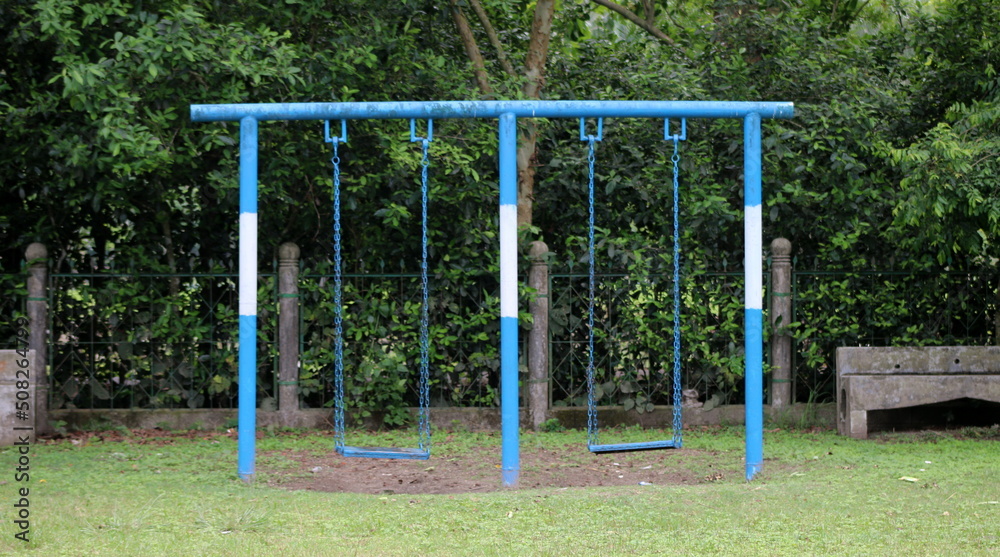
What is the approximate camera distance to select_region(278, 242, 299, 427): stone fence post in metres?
8.87

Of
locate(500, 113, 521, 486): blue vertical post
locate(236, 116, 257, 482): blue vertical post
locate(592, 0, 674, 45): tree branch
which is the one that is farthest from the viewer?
locate(592, 0, 674, 45): tree branch

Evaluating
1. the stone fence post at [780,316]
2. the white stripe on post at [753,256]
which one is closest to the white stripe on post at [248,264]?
the white stripe on post at [753,256]

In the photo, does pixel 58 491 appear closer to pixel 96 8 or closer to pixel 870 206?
pixel 96 8

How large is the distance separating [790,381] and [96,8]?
247 inches

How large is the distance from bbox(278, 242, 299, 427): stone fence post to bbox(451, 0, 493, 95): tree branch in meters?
2.11

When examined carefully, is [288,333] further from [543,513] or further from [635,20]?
[635,20]

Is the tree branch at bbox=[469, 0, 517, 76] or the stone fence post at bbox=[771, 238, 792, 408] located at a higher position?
the tree branch at bbox=[469, 0, 517, 76]

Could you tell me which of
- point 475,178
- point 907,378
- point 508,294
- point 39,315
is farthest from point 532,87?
point 39,315

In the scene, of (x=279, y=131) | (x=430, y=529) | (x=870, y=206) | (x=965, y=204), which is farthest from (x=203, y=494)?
(x=870, y=206)

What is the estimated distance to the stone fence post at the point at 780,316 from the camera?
905cm

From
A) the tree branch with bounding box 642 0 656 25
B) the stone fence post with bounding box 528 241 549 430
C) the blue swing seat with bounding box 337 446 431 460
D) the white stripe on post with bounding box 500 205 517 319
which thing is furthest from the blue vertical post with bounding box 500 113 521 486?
the tree branch with bounding box 642 0 656 25

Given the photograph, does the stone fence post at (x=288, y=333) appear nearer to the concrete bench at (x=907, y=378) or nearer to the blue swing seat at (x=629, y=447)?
the blue swing seat at (x=629, y=447)

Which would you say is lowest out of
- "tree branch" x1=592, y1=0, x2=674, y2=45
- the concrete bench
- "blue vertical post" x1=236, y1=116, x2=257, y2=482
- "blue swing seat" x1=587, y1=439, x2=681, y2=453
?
"blue swing seat" x1=587, y1=439, x2=681, y2=453

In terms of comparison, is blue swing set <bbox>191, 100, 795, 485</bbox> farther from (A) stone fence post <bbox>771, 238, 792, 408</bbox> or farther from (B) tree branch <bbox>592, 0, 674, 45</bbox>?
(B) tree branch <bbox>592, 0, 674, 45</bbox>
